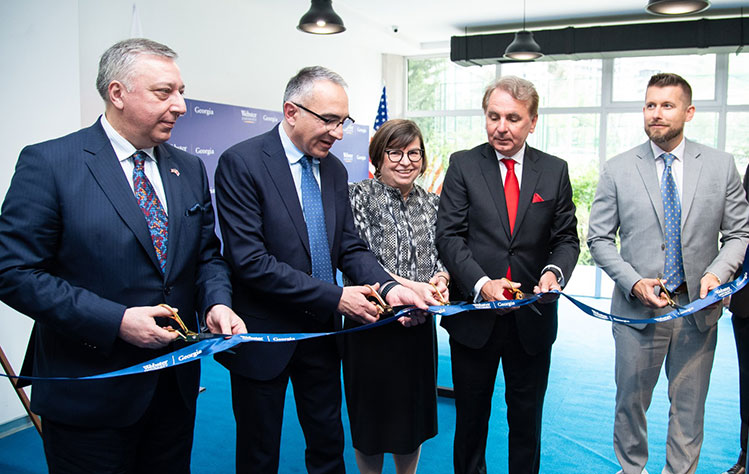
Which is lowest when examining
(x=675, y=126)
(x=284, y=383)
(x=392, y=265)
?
(x=284, y=383)

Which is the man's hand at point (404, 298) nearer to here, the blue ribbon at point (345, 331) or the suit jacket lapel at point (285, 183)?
the blue ribbon at point (345, 331)

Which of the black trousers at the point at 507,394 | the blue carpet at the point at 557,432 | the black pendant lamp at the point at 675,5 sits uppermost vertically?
the black pendant lamp at the point at 675,5

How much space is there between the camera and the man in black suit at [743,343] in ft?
9.80

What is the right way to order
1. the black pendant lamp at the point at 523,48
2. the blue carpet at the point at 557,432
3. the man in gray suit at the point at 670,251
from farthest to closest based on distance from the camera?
the black pendant lamp at the point at 523,48 → the blue carpet at the point at 557,432 → the man in gray suit at the point at 670,251

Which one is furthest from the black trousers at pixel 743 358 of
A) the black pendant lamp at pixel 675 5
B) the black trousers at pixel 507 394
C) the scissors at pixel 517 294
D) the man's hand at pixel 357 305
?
the black pendant lamp at pixel 675 5

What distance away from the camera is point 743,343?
123 inches

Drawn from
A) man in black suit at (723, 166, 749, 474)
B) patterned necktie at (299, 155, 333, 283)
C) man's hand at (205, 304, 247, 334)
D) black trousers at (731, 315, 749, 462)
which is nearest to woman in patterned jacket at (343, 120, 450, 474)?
patterned necktie at (299, 155, 333, 283)

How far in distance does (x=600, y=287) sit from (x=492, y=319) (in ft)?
26.1

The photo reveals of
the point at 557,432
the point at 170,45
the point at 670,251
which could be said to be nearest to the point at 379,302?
the point at 670,251

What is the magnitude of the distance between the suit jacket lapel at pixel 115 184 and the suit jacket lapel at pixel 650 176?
89.2 inches

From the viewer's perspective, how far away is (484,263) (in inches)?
107

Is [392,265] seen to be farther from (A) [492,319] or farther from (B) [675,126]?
(B) [675,126]

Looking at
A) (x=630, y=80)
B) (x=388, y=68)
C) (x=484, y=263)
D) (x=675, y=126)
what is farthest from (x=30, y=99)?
(x=630, y=80)

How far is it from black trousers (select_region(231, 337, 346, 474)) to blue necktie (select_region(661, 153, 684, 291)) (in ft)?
5.43
